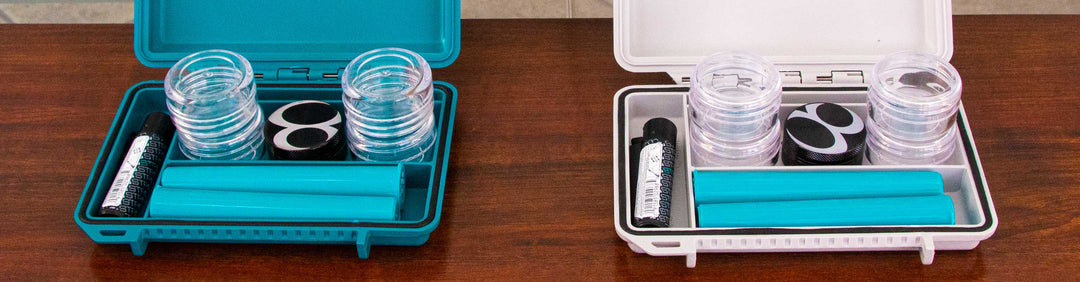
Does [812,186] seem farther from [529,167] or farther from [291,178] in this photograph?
[291,178]

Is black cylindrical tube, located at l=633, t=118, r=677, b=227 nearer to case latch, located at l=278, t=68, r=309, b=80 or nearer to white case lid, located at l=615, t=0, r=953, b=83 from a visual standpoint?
white case lid, located at l=615, t=0, r=953, b=83

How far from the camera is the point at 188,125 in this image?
1.00 meters

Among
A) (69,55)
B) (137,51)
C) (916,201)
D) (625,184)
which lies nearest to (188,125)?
(137,51)

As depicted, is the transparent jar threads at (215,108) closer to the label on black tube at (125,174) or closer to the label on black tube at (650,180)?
the label on black tube at (125,174)

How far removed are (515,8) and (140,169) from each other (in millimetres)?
1085

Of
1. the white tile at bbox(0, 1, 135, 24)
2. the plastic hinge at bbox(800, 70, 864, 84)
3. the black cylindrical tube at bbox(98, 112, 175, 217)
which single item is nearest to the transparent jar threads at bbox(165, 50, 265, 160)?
the black cylindrical tube at bbox(98, 112, 175, 217)

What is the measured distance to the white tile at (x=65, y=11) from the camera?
201 cm

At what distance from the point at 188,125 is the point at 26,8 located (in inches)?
50.2

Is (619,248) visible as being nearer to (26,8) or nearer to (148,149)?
(148,149)

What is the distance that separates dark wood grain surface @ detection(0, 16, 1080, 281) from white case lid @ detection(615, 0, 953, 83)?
0.22 feet

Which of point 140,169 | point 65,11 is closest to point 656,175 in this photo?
point 140,169

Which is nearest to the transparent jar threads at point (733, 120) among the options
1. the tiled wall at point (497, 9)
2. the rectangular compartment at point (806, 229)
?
the rectangular compartment at point (806, 229)

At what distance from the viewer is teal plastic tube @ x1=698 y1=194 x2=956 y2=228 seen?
919mm

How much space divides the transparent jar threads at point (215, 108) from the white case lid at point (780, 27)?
0.42 metres
